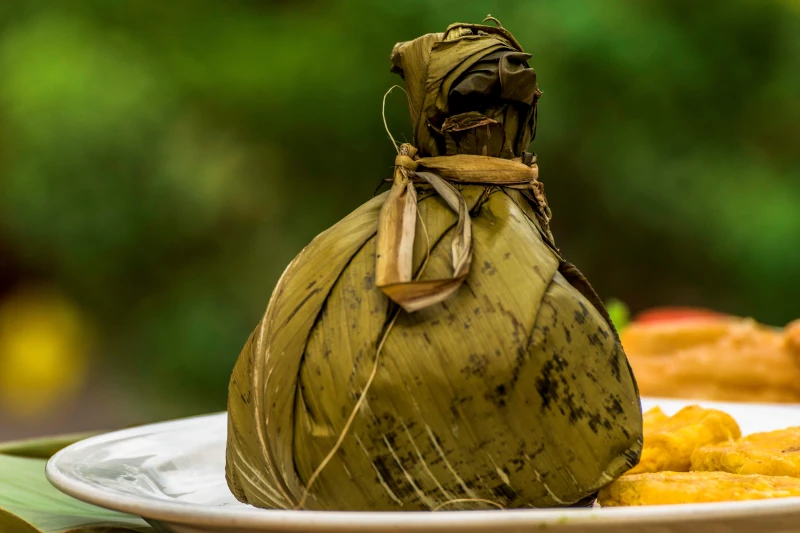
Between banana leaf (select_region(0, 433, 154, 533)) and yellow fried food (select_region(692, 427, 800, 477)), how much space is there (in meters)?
0.38

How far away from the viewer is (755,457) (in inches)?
23.3

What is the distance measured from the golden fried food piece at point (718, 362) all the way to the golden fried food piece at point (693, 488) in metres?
0.51

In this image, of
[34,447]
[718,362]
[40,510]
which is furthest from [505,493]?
[718,362]

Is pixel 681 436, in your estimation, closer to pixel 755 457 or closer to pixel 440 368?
pixel 755 457

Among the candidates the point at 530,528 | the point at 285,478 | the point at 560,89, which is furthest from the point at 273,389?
the point at 560,89

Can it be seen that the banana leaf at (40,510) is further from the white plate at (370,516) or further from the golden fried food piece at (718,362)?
the golden fried food piece at (718,362)

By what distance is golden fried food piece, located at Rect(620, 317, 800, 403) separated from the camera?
40.6 inches

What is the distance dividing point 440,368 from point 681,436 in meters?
0.24

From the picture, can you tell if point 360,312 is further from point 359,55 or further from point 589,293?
point 359,55

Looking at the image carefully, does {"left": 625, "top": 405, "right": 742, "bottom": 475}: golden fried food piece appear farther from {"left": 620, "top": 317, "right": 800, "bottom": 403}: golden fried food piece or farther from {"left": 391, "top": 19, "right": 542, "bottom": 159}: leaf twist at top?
{"left": 620, "top": 317, "right": 800, "bottom": 403}: golden fried food piece

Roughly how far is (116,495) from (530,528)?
0.75 feet

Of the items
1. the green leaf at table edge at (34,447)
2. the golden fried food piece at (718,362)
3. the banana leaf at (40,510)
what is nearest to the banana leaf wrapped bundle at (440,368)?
Answer: the banana leaf at (40,510)

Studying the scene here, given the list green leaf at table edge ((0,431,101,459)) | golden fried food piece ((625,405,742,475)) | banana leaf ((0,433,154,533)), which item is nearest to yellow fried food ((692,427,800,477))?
golden fried food piece ((625,405,742,475))

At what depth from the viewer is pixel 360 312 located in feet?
1.75
